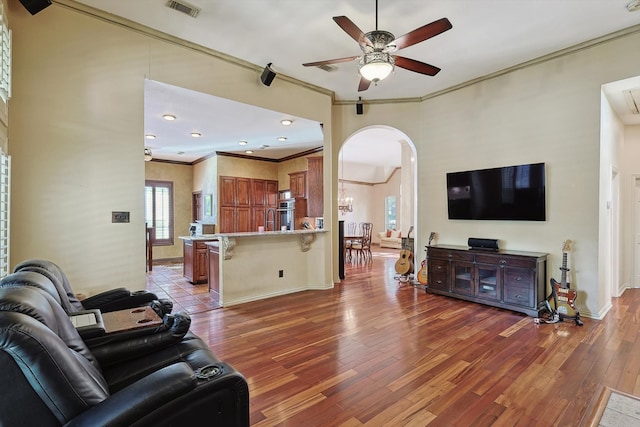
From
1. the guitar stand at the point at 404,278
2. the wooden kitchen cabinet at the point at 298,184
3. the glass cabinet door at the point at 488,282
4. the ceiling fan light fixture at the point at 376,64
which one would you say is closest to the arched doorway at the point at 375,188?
the wooden kitchen cabinet at the point at 298,184

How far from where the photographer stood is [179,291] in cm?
533

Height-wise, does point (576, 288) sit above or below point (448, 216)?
below

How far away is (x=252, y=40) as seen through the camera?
3828 millimetres

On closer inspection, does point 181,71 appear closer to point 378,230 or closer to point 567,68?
point 567,68

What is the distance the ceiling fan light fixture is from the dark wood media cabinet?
2.97 m

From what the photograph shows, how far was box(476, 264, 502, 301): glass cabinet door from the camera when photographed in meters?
4.29

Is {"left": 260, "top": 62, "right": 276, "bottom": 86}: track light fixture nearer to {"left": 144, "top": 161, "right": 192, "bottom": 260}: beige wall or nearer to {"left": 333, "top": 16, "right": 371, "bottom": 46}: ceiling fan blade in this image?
{"left": 333, "top": 16, "right": 371, "bottom": 46}: ceiling fan blade

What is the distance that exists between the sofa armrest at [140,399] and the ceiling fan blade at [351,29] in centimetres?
266

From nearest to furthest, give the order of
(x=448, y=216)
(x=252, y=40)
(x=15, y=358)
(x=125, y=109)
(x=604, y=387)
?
(x=15, y=358) → (x=604, y=387) → (x=125, y=109) → (x=252, y=40) → (x=448, y=216)

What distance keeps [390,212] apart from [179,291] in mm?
10148

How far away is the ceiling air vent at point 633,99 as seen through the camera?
13.1 ft

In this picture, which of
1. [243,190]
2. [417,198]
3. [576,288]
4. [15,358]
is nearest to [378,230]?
[243,190]

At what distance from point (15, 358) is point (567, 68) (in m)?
5.72

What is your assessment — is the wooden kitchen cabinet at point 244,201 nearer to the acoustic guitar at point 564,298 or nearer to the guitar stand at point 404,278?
the guitar stand at point 404,278
